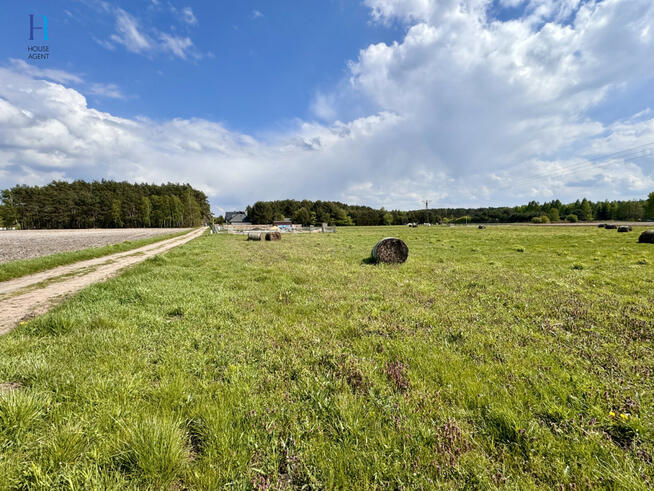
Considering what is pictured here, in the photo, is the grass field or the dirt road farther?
the dirt road

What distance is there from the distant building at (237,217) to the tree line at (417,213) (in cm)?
582

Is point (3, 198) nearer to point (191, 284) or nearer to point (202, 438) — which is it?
point (191, 284)

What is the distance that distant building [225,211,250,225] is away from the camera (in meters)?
160

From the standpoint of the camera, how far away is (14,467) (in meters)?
2.25

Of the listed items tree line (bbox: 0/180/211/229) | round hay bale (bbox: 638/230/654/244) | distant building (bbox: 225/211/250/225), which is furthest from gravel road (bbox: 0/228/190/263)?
distant building (bbox: 225/211/250/225)

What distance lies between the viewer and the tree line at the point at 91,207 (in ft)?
366

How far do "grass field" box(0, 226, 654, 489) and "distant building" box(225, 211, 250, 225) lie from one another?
160982 mm

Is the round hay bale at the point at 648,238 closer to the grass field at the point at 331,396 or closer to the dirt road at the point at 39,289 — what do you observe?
the grass field at the point at 331,396

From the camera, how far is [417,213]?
539ft

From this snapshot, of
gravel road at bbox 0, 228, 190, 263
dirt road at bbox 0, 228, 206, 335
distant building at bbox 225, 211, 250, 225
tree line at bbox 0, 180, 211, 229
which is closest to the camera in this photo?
dirt road at bbox 0, 228, 206, 335

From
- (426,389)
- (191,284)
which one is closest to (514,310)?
(426,389)

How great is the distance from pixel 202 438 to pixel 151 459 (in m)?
0.50

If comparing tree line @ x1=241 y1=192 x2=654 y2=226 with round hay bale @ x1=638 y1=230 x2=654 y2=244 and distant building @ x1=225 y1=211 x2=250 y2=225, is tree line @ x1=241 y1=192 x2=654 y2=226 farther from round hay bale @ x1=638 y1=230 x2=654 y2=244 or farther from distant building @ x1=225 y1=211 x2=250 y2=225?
round hay bale @ x1=638 y1=230 x2=654 y2=244

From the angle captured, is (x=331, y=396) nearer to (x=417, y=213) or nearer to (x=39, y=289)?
(x=39, y=289)
